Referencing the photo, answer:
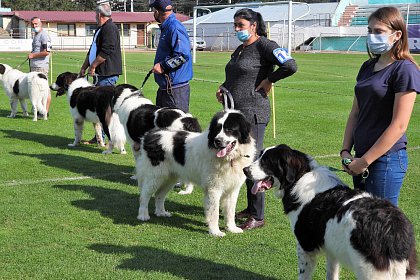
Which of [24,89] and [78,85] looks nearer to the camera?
[78,85]

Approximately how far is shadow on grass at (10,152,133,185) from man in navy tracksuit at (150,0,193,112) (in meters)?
1.59

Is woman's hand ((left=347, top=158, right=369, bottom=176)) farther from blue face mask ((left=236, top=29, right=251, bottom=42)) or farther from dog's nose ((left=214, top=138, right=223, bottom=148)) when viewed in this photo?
blue face mask ((left=236, top=29, right=251, bottom=42))

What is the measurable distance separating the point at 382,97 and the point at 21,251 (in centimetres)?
392

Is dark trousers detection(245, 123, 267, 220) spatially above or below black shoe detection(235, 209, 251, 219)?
above

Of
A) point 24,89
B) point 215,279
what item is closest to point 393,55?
point 215,279

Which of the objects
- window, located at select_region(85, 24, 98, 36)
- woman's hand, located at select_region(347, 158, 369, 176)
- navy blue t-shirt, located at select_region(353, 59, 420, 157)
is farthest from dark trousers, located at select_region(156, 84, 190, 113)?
window, located at select_region(85, 24, 98, 36)

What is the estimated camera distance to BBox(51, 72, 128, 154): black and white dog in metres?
10.4

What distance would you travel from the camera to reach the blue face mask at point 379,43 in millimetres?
3799

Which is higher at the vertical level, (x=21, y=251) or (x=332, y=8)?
(x=332, y=8)

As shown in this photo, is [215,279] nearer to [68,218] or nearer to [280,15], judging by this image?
[68,218]

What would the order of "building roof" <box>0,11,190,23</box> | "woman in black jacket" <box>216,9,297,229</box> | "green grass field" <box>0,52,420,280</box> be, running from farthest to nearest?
"building roof" <box>0,11,190,23</box>, "woman in black jacket" <box>216,9,297,229</box>, "green grass field" <box>0,52,420,280</box>

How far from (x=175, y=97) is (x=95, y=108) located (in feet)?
10.8

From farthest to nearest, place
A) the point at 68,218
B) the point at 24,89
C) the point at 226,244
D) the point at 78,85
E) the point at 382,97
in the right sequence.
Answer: the point at 24,89 → the point at 78,85 → the point at 68,218 → the point at 226,244 → the point at 382,97

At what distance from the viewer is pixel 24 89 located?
49.1ft
